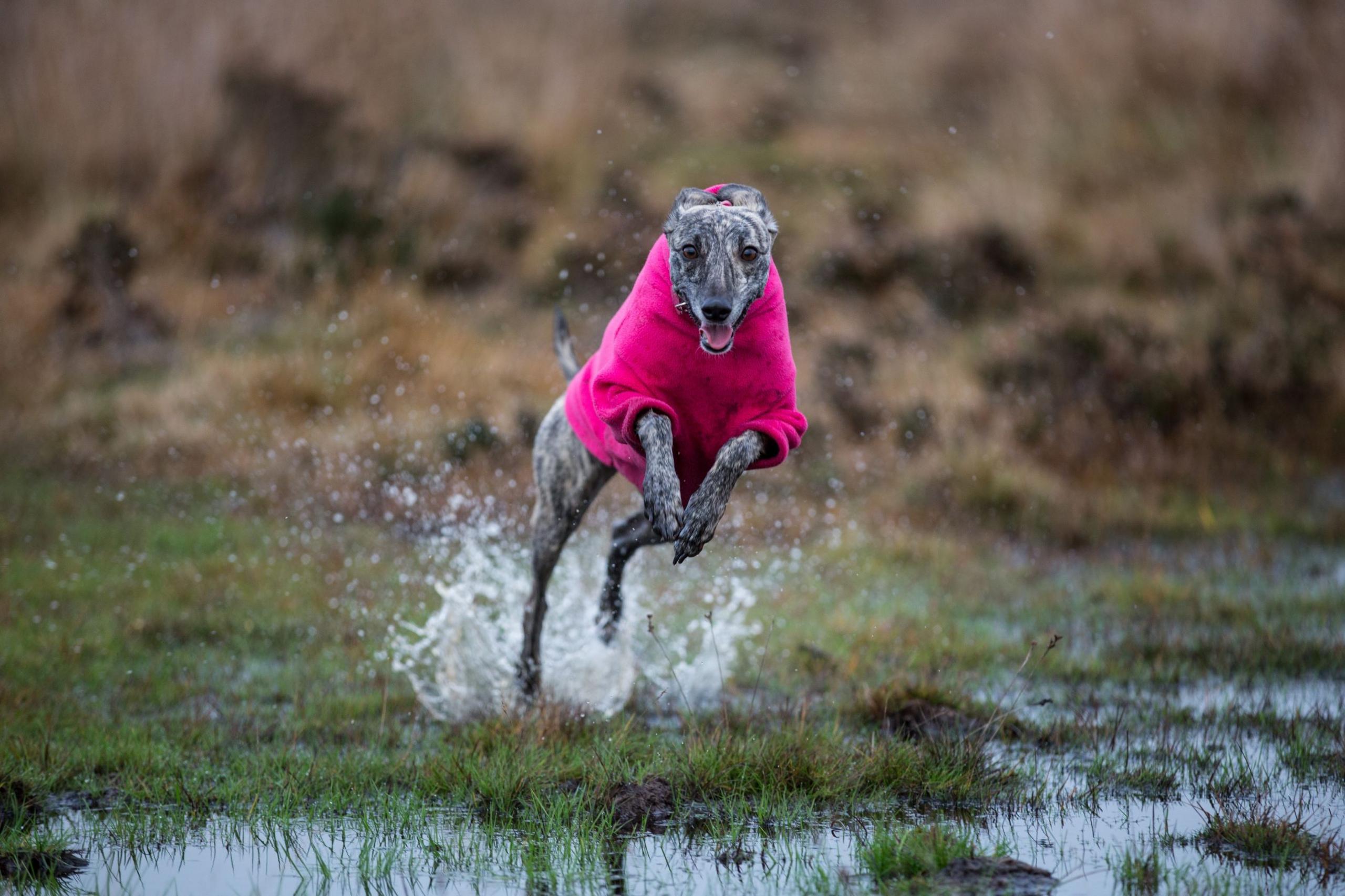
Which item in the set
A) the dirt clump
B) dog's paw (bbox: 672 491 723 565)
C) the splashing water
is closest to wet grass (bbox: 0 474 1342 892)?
the splashing water

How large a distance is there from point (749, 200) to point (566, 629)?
2966 millimetres

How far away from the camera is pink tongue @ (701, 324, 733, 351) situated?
4082mm

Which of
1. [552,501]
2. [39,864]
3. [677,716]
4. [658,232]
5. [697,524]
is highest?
[658,232]

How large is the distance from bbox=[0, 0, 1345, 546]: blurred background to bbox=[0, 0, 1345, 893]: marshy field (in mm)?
51

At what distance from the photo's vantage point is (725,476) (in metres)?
4.23

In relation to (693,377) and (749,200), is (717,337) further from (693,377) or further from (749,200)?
(749,200)

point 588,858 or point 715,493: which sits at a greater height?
point 715,493

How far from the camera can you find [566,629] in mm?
6699

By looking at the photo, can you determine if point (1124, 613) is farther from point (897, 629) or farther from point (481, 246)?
point (481, 246)

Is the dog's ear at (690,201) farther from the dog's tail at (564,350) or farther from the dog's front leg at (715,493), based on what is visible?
the dog's tail at (564,350)

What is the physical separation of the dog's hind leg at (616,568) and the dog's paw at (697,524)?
1.57 metres

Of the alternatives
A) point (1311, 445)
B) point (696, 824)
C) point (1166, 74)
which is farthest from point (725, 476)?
point (1166, 74)

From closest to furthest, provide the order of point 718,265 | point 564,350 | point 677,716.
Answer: point 718,265, point 677,716, point 564,350

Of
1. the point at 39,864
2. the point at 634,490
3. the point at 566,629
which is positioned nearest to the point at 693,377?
the point at 39,864
